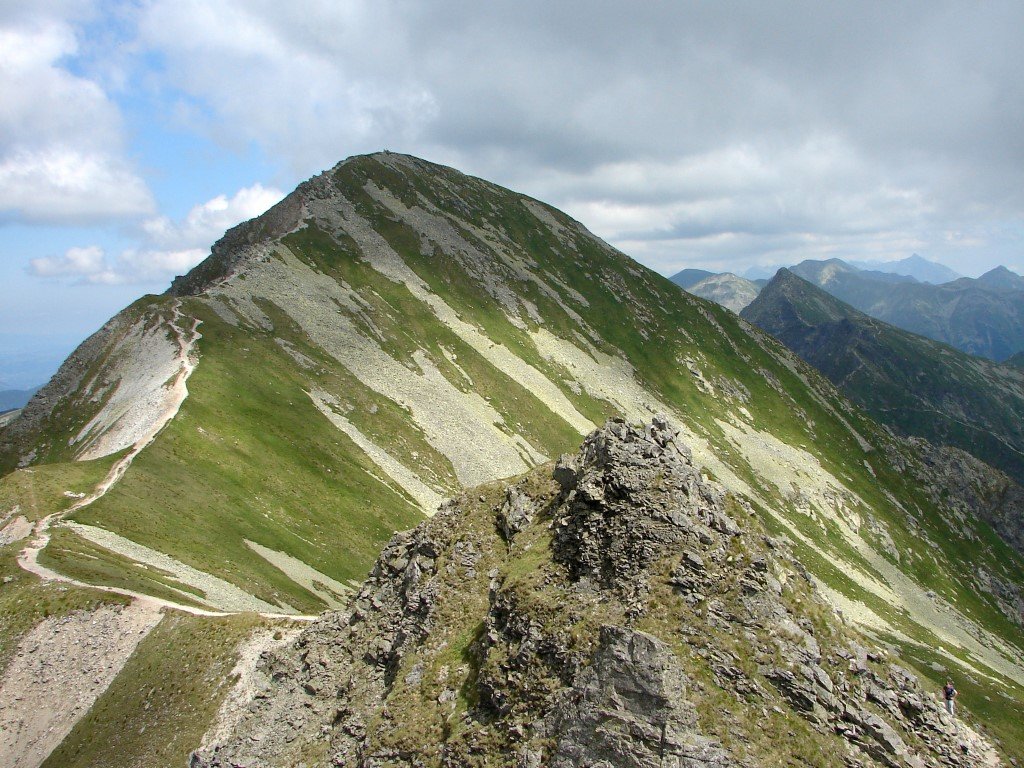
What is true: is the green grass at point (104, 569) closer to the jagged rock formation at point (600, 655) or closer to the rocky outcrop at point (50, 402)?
the jagged rock formation at point (600, 655)

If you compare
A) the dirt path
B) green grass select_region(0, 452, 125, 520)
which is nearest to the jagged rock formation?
the dirt path

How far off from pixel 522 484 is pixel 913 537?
131357 mm

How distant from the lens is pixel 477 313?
445 ft

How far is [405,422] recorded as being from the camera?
9350cm

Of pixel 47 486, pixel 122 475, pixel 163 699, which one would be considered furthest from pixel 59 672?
pixel 122 475

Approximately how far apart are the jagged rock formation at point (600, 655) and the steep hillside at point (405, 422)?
1024 cm

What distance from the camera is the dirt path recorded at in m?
39.9

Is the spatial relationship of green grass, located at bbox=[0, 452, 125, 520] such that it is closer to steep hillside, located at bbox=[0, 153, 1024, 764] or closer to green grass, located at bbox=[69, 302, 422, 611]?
steep hillside, located at bbox=[0, 153, 1024, 764]

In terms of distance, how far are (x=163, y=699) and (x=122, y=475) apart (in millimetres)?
28211

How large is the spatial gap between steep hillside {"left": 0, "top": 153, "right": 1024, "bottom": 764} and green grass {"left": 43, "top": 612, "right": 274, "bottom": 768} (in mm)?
675

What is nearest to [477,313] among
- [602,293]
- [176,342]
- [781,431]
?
[602,293]

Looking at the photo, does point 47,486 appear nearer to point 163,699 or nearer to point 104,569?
point 104,569

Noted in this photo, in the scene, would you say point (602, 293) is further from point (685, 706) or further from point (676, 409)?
point (685, 706)

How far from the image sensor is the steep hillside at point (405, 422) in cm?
5272
